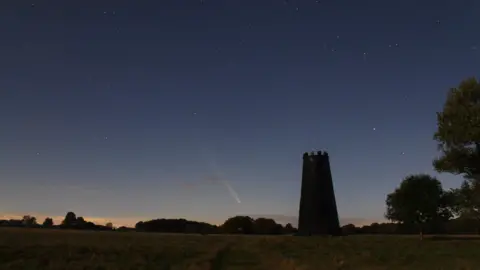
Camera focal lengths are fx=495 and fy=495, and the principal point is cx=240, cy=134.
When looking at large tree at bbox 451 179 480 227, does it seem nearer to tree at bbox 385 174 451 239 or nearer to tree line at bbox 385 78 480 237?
tree line at bbox 385 78 480 237

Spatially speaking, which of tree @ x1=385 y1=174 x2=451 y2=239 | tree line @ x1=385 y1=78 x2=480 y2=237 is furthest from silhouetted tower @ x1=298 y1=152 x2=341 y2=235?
tree line @ x1=385 y1=78 x2=480 y2=237

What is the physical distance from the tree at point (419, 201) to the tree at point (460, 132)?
29.9 metres

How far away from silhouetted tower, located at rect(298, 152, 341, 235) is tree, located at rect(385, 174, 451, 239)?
400 inches

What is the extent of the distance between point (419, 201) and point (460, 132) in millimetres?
32358

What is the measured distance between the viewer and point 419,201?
218ft

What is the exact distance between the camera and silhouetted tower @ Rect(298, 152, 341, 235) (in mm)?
62375

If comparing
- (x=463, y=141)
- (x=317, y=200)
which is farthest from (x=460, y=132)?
(x=317, y=200)

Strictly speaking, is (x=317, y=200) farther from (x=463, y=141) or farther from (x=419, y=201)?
(x=463, y=141)

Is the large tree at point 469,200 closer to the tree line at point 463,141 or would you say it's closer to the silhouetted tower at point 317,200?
the tree line at point 463,141

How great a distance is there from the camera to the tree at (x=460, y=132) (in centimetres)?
3647

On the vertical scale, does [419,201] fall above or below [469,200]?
above

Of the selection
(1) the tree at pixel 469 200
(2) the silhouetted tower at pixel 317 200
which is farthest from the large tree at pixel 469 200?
(2) the silhouetted tower at pixel 317 200

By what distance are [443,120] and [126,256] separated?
88.5ft

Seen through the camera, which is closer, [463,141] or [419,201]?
[463,141]
